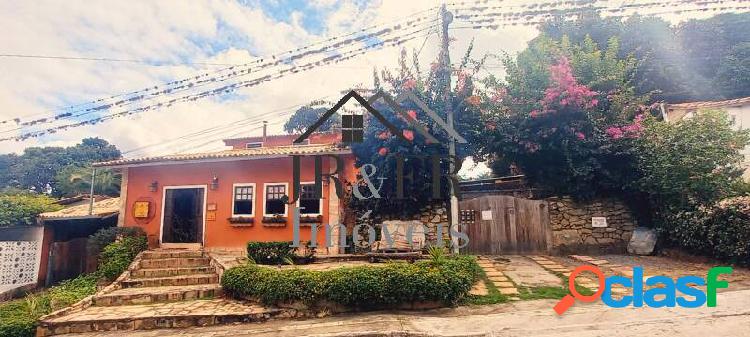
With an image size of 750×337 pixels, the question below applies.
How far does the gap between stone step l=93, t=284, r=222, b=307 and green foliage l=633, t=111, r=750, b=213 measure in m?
11.1

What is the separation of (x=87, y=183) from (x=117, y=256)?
37.2ft

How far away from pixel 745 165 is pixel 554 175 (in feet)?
21.3

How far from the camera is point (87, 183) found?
60.6 ft

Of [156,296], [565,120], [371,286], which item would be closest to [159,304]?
[156,296]

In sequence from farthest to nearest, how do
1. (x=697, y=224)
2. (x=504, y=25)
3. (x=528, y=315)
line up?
(x=504, y=25) < (x=697, y=224) < (x=528, y=315)

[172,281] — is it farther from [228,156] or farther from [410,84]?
[410,84]

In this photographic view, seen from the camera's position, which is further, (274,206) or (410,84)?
(274,206)

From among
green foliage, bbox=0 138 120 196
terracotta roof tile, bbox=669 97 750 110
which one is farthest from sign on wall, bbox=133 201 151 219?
green foliage, bbox=0 138 120 196

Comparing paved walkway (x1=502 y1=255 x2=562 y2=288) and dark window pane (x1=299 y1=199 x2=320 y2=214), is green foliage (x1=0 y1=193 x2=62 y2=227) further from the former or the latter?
paved walkway (x1=502 y1=255 x2=562 y2=288)

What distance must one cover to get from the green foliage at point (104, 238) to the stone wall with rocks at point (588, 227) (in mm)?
12604

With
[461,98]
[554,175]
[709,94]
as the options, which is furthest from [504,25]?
[709,94]

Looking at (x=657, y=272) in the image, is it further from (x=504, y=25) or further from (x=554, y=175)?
(x=504, y=25)

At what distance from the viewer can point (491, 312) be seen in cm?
612

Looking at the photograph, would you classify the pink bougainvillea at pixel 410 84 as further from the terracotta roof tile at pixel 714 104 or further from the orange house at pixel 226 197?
the terracotta roof tile at pixel 714 104
